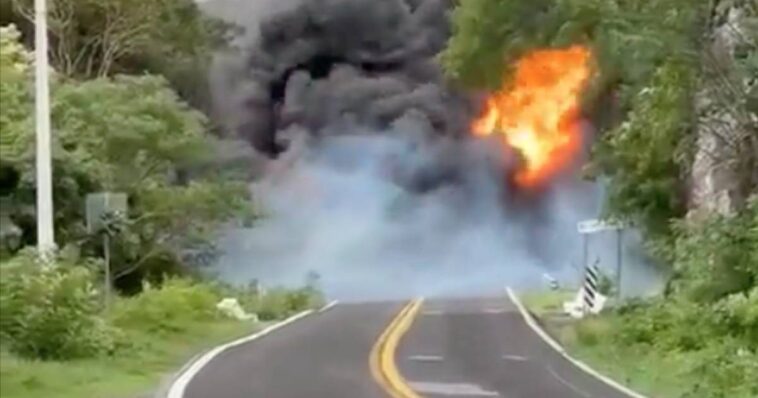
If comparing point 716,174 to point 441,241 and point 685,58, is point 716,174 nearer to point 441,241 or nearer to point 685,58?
point 685,58

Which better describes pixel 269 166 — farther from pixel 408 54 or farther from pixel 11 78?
pixel 11 78

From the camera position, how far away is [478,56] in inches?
1320

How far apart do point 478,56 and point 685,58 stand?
11990 mm

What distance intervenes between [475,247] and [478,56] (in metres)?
17.0

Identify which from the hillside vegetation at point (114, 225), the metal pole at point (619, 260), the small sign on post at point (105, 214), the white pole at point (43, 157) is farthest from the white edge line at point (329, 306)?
the white pole at point (43, 157)

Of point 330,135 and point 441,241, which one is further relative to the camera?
point 330,135

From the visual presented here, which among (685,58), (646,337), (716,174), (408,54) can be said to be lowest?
(646,337)

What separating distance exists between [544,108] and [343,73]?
64.8 feet

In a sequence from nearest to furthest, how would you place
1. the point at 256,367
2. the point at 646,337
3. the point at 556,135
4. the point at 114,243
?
the point at 256,367, the point at 646,337, the point at 114,243, the point at 556,135

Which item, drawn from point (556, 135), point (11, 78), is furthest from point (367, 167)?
point (11, 78)

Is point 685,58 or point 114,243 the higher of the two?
point 685,58

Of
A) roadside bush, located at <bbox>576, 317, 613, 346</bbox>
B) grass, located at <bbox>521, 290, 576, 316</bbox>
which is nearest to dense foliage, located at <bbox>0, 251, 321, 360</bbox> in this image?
roadside bush, located at <bbox>576, 317, 613, 346</bbox>

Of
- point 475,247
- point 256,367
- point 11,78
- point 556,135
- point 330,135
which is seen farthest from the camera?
point 330,135

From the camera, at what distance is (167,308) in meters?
30.1
